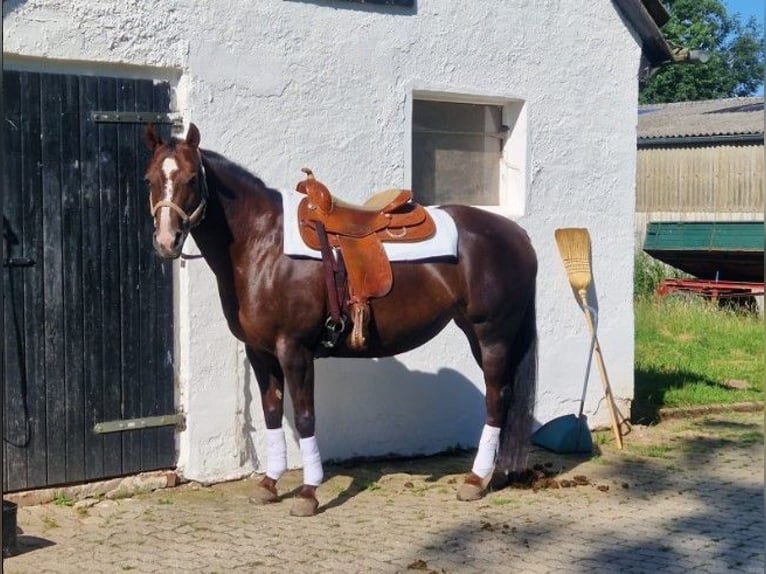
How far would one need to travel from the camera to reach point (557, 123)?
8.86 m

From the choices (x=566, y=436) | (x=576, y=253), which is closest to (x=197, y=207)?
(x=566, y=436)

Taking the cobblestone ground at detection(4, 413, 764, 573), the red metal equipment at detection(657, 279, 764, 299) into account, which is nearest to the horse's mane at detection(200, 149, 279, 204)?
the cobblestone ground at detection(4, 413, 764, 573)

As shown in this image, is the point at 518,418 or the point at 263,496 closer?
the point at 263,496

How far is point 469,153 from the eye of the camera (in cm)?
868

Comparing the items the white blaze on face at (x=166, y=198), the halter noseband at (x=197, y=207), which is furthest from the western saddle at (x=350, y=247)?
the white blaze on face at (x=166, y=198)

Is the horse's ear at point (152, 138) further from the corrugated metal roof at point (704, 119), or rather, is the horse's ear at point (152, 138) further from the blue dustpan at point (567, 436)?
the corrugated metal roof at point (704, 119)

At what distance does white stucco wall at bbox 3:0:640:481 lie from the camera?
6.94 meters

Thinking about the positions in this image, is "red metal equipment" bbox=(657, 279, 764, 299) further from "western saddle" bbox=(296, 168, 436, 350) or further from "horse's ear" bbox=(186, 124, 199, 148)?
"horse's ear" bbox=(186, 124, 199, 148)

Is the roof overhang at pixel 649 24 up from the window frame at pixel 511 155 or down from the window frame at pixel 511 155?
up

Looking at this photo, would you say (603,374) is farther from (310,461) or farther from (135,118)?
(135,118)

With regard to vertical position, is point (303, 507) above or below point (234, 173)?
below

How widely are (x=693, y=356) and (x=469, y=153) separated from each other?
19.0 ft

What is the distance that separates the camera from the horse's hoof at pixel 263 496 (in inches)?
264

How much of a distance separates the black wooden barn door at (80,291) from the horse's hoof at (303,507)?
3.34 feet
